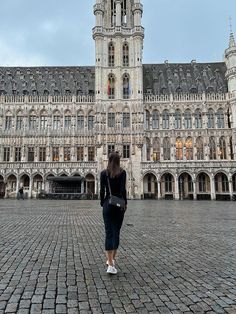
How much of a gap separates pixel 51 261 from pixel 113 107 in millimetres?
44249

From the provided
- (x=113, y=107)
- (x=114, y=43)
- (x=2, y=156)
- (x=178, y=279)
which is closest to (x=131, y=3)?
(x=114, y=43)

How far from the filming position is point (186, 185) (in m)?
48.3

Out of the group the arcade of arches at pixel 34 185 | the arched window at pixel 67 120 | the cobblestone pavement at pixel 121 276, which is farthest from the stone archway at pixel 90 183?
the cobblestone pavement at pixel 121 276

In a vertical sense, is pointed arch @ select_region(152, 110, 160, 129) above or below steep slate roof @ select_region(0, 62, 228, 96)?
below

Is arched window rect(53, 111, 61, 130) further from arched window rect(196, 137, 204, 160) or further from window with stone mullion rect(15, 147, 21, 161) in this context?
arched window rect(196, 137, 204, 160)

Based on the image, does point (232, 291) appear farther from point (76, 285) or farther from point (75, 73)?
point (75, 73)

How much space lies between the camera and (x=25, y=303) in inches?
162

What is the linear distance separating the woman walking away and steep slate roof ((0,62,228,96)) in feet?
160

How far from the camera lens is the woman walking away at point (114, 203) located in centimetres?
548

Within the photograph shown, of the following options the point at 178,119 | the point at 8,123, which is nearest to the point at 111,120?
the point at 178,119

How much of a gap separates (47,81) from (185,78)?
2679cm

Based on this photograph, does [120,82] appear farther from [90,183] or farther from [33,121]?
[90,183]

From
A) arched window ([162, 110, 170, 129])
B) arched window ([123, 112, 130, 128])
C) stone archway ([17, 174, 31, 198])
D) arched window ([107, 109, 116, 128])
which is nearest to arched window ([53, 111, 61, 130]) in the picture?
arched window ([107, 109, 116, 128])

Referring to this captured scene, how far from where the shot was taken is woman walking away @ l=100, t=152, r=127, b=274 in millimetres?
5483
